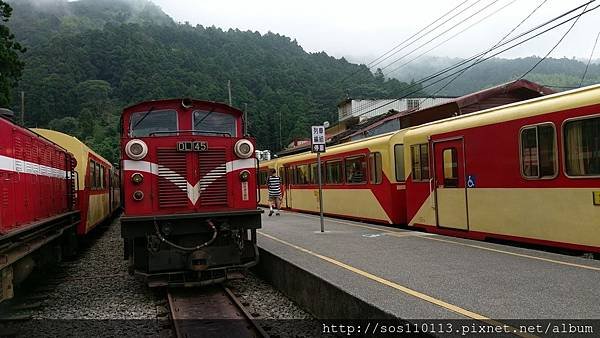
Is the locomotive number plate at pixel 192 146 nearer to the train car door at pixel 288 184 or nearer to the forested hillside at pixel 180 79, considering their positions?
the train car door at pixel 288 184

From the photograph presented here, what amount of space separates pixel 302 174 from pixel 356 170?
5.28m

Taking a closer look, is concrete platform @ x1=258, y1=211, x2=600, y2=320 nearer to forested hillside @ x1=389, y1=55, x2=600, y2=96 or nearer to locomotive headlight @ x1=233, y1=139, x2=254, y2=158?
locomotive headlight @ x1=233, y1=139, x2=254, y2=158

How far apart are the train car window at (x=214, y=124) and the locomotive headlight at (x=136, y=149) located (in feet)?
3.30

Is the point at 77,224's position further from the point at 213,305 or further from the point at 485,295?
the point at 485,295

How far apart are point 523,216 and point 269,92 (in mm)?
43458

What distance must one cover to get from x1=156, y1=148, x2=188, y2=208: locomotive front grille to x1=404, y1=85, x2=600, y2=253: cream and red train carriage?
5.60 metres

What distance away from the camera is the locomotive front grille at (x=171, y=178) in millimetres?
7711

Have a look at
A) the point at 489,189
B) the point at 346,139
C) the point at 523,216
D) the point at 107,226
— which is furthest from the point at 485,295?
the point at 346,139

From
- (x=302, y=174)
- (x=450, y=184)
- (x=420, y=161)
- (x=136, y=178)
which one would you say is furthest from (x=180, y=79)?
(x=136, y=178)

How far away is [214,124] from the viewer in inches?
336

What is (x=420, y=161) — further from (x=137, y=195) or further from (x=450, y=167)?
(x=137, y=195)

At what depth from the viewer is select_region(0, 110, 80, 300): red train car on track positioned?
20.6 ft

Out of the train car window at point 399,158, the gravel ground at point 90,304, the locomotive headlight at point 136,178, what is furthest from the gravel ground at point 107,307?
the train car window at point 399,158

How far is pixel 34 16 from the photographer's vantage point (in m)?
109
